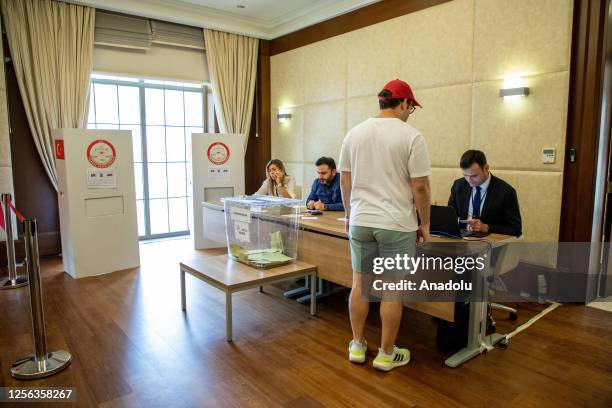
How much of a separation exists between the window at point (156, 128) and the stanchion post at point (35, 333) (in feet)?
10.8

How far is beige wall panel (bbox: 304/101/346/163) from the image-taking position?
5379 millimetres

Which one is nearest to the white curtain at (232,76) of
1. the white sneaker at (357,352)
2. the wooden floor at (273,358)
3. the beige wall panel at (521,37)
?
the wooden floor at (273,358)

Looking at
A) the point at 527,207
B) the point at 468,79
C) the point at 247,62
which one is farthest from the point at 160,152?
the point at 527,207

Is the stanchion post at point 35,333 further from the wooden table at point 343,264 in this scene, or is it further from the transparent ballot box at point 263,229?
the wooden table at point 343,264

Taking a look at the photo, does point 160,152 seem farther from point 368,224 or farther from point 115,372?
point 368,224

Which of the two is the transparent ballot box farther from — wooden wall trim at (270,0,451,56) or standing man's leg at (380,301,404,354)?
wooden wall trim at (270,0,451,56)

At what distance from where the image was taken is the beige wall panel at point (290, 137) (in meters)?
6.02

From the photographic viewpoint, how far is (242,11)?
5.68 meters

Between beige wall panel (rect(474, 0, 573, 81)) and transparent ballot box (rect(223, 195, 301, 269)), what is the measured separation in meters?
2.17

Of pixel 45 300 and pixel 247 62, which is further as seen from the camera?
pixel 247 62

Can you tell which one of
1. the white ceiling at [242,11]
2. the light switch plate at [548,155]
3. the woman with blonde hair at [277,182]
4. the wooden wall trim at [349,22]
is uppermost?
the white ceiling at [242,11]

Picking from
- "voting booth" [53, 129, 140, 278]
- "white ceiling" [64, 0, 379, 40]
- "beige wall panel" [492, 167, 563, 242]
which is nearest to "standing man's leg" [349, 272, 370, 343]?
"beige wall panel" [492, 167, 563, 242]

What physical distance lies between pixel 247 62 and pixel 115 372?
496 cm

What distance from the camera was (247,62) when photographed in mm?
6336
